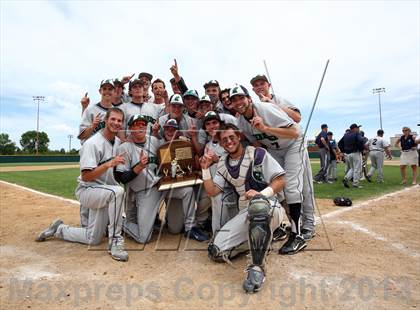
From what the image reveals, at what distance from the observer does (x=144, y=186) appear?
14.3 ft

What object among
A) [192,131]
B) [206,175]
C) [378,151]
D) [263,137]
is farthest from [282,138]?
[378,151]

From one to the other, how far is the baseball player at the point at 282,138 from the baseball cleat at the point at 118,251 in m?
1.83

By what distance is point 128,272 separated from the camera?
3230 millimetres

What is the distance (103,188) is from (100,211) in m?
0.35

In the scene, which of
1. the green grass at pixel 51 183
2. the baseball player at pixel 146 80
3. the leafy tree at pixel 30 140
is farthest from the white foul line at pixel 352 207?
the leafy tree at pixel 30 140

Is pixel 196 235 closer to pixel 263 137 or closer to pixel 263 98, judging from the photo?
pixel 263 137

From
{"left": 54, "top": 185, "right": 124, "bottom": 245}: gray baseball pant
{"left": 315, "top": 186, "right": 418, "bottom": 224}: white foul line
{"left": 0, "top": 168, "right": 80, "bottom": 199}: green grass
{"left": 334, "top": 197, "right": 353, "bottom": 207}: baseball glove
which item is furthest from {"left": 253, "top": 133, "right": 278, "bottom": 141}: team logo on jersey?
{"left": 0, "top": 168, "right": 80, "bottom": 199}: green grass

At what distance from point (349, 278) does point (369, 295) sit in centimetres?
34

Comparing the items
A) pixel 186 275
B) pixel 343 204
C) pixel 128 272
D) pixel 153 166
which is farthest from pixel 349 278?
pixel 343 204

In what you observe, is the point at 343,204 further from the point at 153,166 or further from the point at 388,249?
the point at 153,166

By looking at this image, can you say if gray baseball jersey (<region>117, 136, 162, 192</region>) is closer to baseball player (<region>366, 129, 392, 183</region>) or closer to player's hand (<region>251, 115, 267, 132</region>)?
player's hand (<region>251, 115, 267, 132</region>)

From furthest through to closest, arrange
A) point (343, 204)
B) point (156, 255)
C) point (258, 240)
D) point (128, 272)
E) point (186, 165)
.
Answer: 1. point (343, 204)
2. point (186, 165)
3. point (156, 255)
4. point (128, 272)
5. point (258, 240)

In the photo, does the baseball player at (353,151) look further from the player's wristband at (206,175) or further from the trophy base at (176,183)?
the player's wristband at (206,175)

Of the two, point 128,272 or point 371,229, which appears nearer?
point 128,272
